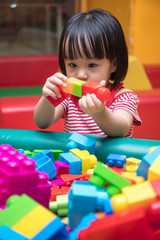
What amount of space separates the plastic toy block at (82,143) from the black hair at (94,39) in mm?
185

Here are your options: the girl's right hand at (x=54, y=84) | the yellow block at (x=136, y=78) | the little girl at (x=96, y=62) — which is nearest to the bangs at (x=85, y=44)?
the little girl at (x=96, y=62)

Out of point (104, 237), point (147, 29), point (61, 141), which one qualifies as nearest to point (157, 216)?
point (104, 237)

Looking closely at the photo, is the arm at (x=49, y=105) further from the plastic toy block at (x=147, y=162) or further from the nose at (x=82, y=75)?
the plastic toy block at (x=147, y=162)

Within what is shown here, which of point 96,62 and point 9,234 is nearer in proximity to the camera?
point 9,234

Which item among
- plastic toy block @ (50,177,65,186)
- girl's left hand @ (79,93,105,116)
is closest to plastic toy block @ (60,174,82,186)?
plastic toy block @ (50,177,65,186)

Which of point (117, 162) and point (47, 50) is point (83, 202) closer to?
point (117, 162)

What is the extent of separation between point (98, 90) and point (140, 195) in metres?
0.22

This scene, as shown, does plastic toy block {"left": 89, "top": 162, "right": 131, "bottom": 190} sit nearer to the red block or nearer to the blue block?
the blue block

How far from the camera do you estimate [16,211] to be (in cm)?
36

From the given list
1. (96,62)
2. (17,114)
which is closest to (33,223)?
(96,62)

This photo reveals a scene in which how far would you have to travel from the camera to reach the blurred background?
114 centimetres

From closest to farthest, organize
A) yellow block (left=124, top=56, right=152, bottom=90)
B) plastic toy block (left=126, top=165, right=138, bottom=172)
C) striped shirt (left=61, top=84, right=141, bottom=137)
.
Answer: plastic toy block (left=126, top=165, right=138, bottom=172), striped shirt (left=61, top=84, right=141, bottom=137), yellow block (left=124, top=56, right=152, bottom=90)

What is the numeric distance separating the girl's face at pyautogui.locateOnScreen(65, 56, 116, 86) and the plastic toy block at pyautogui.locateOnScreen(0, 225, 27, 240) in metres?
0.41

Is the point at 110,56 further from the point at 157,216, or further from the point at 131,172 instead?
the point at 157,216
